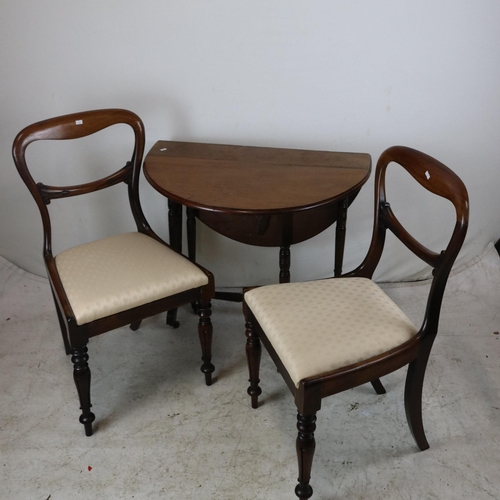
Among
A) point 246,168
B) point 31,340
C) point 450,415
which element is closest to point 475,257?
point 450,415

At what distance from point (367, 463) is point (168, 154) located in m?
1.37

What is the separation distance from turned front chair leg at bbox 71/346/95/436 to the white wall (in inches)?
39.0

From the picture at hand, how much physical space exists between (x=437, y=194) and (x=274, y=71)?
40.7 inches

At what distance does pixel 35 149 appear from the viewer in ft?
8.64

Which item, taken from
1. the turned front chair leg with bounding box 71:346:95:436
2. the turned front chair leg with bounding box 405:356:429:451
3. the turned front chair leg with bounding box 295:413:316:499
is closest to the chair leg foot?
Result: the turned front chair leg with bounding box 405:356:429:451

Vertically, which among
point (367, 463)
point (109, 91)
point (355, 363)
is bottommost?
point (367, 463)

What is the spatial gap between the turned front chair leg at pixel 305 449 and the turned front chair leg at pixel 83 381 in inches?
29.6

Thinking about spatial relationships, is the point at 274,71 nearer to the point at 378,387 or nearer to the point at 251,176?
the point at 251,176

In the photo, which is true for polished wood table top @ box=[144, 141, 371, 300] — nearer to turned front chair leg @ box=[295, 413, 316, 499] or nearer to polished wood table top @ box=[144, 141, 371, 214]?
polished wood table top @ box=[144, 141, 371, 214]

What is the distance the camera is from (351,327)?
1736 millimetres

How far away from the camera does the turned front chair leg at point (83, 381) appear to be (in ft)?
6.31

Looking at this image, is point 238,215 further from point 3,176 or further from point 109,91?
point 3,176

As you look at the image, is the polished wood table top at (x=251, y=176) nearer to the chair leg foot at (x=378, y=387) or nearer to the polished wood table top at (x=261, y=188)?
the polished wood table top at (x=261, y=188)

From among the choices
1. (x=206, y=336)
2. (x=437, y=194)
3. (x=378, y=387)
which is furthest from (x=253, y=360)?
(x=437, y=194)
